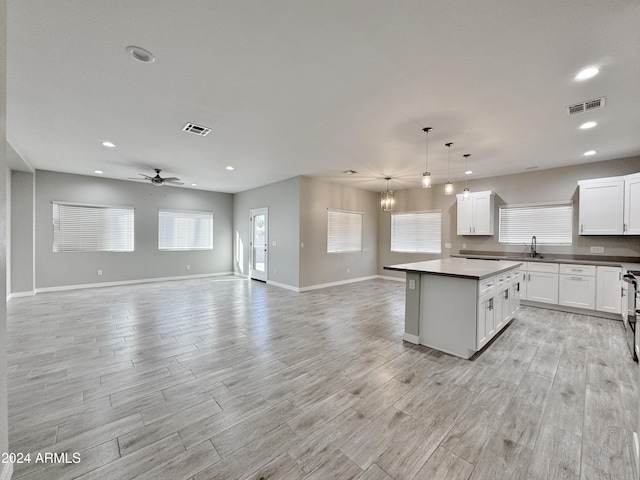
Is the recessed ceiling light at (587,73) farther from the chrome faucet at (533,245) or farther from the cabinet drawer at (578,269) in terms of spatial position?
the chrome faucet at (533,245)

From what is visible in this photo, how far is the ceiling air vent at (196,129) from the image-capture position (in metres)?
3.64

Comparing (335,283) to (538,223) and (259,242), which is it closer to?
(259,242)

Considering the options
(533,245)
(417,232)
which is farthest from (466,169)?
(417,232)

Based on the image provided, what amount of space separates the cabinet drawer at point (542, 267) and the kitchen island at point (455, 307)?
6.89 ft

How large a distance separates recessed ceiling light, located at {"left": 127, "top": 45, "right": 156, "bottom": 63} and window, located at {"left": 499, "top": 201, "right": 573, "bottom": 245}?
703 centimetres

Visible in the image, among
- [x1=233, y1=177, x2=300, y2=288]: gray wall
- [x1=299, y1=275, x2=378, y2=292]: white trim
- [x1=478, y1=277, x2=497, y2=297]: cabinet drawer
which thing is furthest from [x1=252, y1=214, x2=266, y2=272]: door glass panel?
[x1=478, y1=277, x2=497, y2=297]: cabinet drawer

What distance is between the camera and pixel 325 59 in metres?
2.27

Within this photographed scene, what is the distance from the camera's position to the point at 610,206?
4691 millimetres

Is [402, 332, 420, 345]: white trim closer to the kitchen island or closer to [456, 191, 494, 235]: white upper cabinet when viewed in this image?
the kitchen island

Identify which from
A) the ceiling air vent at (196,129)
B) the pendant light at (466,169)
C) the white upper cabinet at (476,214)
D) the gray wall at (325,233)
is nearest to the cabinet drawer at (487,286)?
the pendant light at (466,169)

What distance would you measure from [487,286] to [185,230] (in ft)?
27.4

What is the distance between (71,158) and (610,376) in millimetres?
8834

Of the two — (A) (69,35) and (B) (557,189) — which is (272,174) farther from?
(B) (557,189)

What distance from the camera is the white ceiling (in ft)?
5.94
